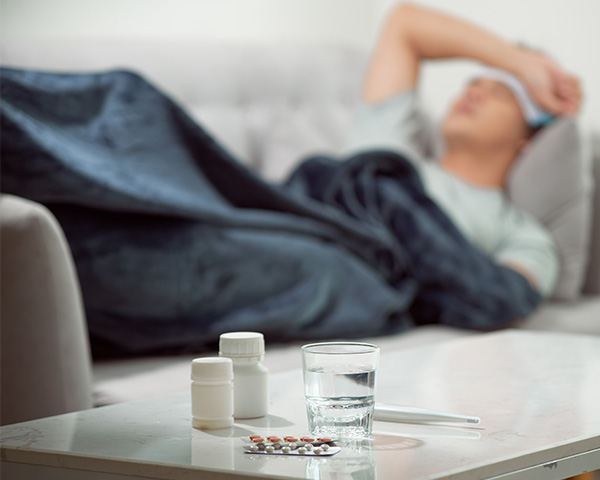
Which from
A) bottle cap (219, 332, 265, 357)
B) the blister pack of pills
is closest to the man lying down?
bottle cap (219, 332, 265, 357)

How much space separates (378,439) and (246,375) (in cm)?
13

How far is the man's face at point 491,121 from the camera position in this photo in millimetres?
2074

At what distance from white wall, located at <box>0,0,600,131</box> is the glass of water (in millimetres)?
1488

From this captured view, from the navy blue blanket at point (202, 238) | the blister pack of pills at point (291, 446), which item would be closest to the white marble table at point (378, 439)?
the blister pack of pills at point (291, 446)

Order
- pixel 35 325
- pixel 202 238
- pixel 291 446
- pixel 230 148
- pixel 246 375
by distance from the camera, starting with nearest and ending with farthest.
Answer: pixel 291 446 < pixel 246 375 < pixel 35 325 < pixel 202 238 < pixel 230 148

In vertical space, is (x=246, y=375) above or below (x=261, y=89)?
below

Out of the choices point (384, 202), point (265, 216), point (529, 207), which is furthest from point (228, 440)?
point (529, 207)

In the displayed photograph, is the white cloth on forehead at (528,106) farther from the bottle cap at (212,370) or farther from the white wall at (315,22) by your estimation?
the bottle cap at (212,370)

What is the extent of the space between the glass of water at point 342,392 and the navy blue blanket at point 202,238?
74 centimetres

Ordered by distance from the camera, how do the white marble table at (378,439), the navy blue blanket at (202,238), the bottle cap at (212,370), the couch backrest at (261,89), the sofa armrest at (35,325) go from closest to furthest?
1. the white marble table at (378,439)
2. the bottle cap at (212,370)
3. the sofa armrest at (35,325)
4. the navy blue blanket at (202,238)
5. the couch backrest at (261,89)

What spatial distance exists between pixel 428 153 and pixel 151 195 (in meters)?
1.06

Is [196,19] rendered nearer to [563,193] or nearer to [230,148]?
[230,148]

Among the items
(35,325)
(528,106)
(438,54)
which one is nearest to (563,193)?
(528,106)

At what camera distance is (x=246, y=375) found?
2.40 ft
